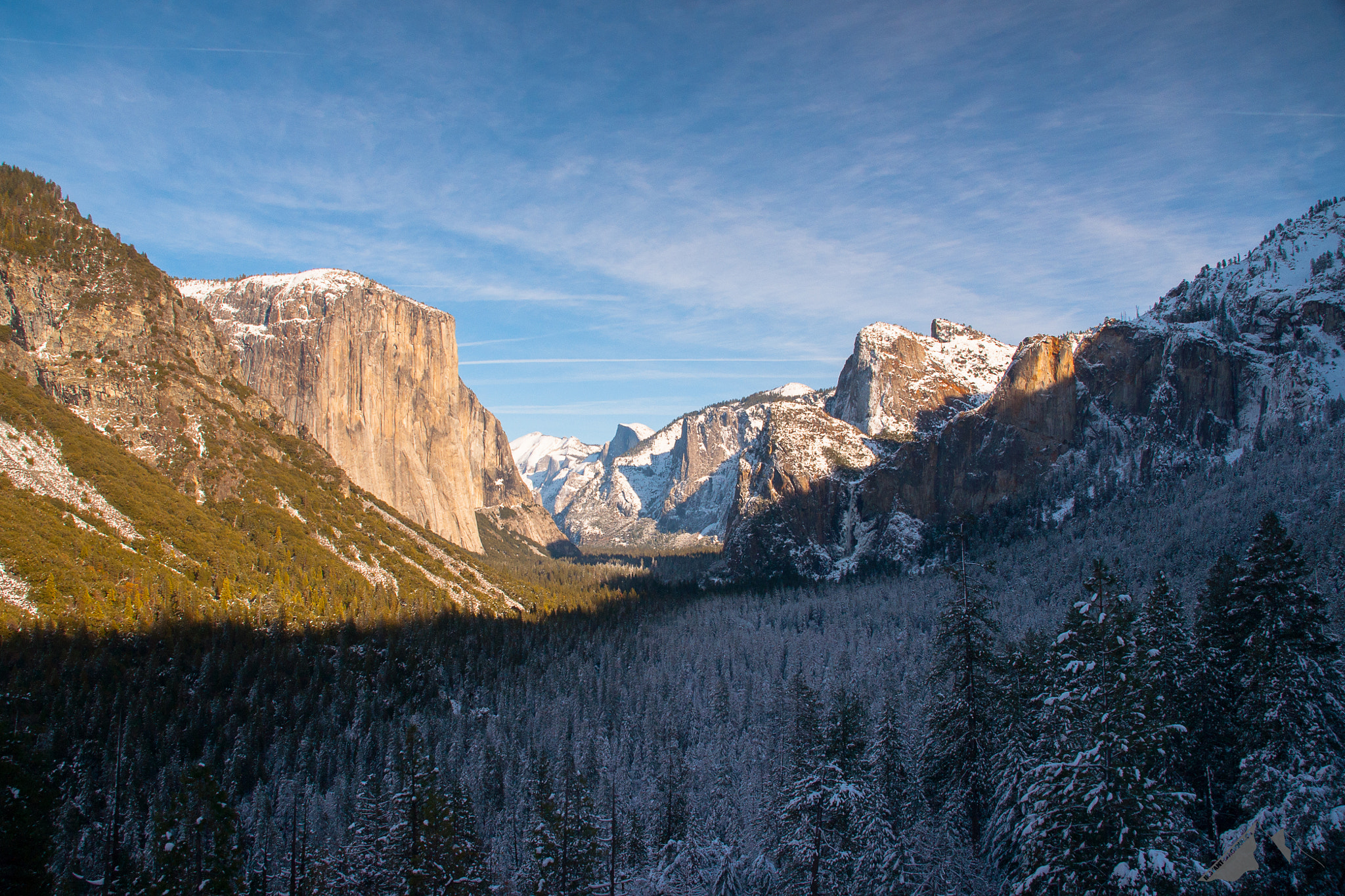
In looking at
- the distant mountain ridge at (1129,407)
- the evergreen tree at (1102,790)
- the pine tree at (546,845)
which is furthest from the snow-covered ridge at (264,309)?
the evergreen tree at (1102,790)

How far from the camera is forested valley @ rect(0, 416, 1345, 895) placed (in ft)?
70.7

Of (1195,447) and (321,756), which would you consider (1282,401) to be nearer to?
(1195,447)

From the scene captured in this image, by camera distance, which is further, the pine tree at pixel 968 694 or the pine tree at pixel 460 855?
the pine tree at pixel 460 855

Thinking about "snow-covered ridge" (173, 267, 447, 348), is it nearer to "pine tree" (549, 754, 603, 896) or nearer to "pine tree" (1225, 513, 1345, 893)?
"pine tree" (549, 754, 603, 896)

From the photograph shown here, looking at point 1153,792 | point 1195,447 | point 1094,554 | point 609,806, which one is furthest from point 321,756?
point 1195,447

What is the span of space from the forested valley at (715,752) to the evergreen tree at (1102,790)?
0.27 feet

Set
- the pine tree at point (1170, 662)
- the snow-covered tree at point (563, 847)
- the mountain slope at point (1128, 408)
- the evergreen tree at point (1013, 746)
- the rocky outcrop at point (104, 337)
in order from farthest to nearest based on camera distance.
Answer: the mountain slope at point (1128, 408) < the rocky outcrop at point (104, 337) < the snow-covered tree at point (563, 847) < the pine tree at point (1170, 662) < the evergreen tree at point (1013, 746)

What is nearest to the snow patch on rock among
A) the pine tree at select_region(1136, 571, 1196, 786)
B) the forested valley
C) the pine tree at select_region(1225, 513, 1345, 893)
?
the forested valley

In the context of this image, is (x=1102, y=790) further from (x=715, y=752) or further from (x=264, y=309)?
(x=264, y=309)

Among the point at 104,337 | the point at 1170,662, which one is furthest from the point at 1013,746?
the point at 104,337

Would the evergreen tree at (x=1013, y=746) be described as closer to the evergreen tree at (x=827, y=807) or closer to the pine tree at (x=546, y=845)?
the evergreen tree at (x=827, y=807)

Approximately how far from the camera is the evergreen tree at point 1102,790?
1864 cm

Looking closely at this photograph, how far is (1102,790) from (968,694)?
32.7 feet

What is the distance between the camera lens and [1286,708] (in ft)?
81.0
